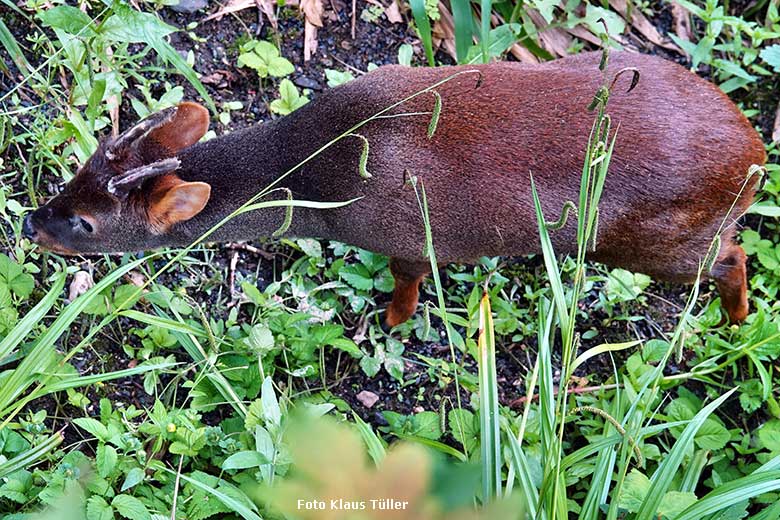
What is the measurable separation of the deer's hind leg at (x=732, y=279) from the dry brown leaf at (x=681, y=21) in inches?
73.5

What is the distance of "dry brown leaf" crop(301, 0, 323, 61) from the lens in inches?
207

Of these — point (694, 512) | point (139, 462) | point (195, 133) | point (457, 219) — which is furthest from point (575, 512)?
point (195, 133)

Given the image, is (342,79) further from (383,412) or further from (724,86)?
(724,86)

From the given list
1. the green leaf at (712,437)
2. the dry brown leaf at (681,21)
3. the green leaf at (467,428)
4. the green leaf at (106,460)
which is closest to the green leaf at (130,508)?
the green leaf at (106,460)

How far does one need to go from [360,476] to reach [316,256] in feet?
13.4

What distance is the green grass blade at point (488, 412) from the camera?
2986 millimetres

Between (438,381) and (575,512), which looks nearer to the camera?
(575,512)

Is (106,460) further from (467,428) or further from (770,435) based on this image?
(770,435)

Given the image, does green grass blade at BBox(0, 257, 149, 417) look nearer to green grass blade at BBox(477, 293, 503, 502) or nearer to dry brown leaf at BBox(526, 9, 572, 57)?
green grass blade at BBox(477, 293, 503, 502)

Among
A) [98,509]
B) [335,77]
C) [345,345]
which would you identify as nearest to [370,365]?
[345,345]

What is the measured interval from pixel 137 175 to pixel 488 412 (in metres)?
1.86

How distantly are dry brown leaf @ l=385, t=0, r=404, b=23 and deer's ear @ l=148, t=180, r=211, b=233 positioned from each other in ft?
6.98

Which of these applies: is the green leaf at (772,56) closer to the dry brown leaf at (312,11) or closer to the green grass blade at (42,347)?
the dry brown leaf at (312,11)

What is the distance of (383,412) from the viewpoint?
14.0ft
